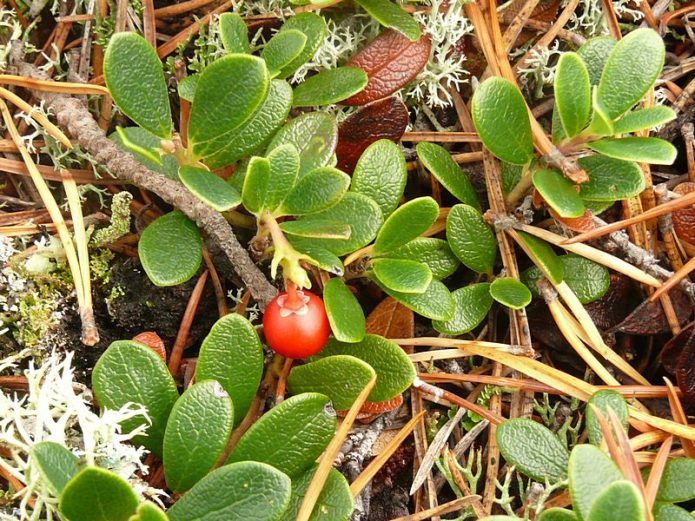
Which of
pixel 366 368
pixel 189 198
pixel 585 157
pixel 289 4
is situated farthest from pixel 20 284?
pixel 585 157

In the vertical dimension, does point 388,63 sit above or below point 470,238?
above

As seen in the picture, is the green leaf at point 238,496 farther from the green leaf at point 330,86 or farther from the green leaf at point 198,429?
the green leaf at point 330,86

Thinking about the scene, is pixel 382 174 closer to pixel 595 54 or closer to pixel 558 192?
pixel 558 192

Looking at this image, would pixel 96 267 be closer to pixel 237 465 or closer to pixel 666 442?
pixel 237 465

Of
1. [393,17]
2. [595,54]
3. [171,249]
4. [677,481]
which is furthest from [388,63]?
[677,481]

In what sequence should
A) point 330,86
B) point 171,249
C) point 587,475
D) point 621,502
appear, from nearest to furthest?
point 621,502, point 587,475, point 171,249, point 330,86

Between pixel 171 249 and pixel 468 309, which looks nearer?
pixel 171 249

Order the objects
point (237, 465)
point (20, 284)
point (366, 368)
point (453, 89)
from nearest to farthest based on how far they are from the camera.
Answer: point (237, 465) < point (366, 368) < point (20, 284) < point (453, 89)
